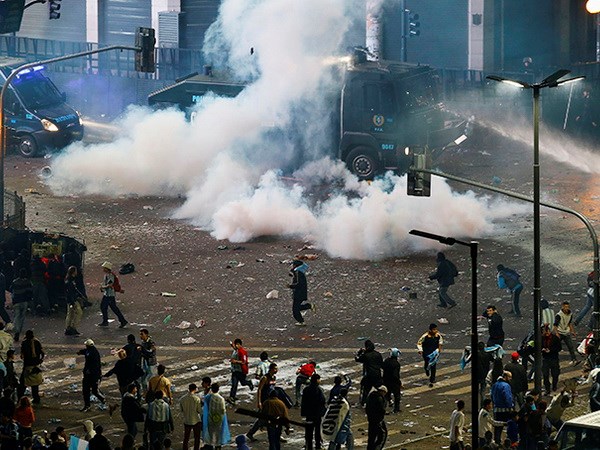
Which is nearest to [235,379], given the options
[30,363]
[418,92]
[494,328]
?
[30,363]

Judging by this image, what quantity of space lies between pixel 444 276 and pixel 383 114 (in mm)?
10183

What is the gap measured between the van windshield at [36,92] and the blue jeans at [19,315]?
→ 50.3 ft

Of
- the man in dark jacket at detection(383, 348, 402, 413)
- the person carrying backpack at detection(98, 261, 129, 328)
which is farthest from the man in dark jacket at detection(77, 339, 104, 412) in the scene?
the person carrying backpack at detection(98, 261, 129, 328)

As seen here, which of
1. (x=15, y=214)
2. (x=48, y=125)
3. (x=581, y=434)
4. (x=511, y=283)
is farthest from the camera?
(x=48, y=125)

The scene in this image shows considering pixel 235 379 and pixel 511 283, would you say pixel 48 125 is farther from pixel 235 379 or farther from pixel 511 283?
pixel 235 379

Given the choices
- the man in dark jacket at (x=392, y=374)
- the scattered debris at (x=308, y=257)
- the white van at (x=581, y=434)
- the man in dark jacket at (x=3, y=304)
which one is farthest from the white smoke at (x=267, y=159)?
the white van at (x=581, y=434)

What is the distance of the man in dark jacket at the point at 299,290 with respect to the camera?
27.1 metres

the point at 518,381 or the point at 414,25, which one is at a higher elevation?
the point at 414,25

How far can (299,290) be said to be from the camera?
2725 centimetres

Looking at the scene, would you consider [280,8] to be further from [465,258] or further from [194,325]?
[194,325]

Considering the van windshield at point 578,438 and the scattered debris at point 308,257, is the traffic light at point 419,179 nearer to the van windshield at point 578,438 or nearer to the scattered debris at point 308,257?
the scattered debris at point 308,257

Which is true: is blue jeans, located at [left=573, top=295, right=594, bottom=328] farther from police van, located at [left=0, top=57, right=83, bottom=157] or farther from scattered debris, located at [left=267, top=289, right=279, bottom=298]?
police van, located at [left=0, top=57, right=83, bottom=157]

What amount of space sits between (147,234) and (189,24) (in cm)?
2214

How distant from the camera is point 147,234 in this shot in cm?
3469
